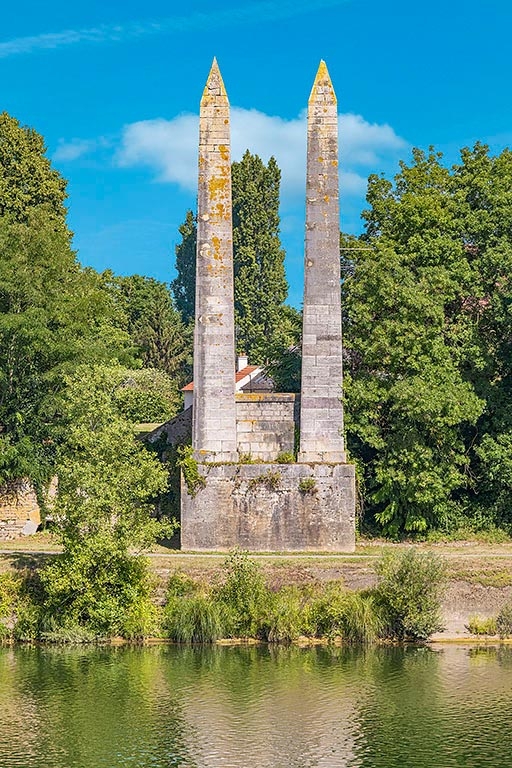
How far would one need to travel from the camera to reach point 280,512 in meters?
35.4

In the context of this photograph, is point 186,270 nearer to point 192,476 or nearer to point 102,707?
point 192,476

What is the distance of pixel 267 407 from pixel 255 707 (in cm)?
1215

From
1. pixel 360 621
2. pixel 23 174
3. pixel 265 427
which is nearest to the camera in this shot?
pixel 360 621

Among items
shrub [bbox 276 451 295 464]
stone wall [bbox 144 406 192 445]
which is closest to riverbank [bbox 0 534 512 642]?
shrub [bbox 276 451 295 464]

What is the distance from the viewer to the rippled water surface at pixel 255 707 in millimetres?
22719

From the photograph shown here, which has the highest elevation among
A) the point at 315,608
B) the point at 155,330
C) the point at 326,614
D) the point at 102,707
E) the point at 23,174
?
the point at 23,174

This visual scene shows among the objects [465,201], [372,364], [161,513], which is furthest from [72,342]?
[465,201]

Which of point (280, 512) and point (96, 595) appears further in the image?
point (280, 512)

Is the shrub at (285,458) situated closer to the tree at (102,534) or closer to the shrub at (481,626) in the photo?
the tree at (102,534)

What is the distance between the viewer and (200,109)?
119 feet

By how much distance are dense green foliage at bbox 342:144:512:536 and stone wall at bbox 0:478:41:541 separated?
9999mm

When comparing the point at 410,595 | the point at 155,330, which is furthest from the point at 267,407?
the point at 155,330

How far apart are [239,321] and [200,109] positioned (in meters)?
41.3

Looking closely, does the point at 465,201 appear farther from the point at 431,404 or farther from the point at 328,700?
the point at 328,700
